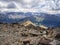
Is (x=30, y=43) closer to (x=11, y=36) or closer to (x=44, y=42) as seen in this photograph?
(x=44, y=42)

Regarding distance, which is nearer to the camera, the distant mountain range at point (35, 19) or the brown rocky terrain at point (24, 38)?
the brown rocky terrain at point (24, 38)

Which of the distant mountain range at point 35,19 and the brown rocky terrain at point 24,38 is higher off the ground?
the brown rocky terrain at point 24,38

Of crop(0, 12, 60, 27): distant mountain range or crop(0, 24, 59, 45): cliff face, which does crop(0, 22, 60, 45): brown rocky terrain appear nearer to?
crop(0, 24, 59, 45): cliff face

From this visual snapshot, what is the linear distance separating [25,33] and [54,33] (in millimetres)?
2204

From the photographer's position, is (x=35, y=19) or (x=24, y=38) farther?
(x=35, y=19)

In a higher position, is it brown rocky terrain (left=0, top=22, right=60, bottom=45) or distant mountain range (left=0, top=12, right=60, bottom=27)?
brown rocky terrain (left=0, top=22, right=60, bottom=45)

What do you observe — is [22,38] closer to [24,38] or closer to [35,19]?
[24,38]

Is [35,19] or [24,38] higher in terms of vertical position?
[24,38]

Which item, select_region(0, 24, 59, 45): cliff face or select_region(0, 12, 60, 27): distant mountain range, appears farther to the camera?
select_region(0, 12, 60, 27): distant mountain range

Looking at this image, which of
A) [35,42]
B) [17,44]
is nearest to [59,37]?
[35,42]

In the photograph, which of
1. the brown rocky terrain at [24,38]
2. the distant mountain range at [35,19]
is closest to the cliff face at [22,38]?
the brown rocky terrain at [24,38]

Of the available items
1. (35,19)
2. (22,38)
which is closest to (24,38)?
(22,38)

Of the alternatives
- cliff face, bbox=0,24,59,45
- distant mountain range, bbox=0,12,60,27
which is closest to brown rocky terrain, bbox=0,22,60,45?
cliff face, bbox=0,24,59,45

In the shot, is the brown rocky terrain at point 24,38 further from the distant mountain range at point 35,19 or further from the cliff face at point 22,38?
the distant mountain range at point 35,19
